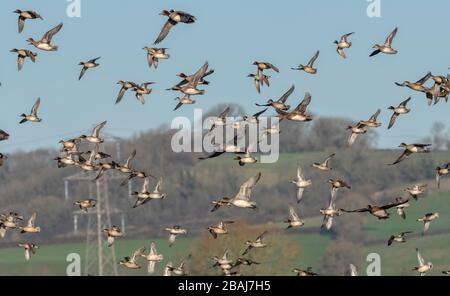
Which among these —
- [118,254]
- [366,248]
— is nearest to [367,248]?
[366,248]

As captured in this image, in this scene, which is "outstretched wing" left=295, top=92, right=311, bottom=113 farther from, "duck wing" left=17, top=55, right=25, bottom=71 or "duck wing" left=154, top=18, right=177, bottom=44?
"duck wing" left=17, top=55, right=25, bottom=71

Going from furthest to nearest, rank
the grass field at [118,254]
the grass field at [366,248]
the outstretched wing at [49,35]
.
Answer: the grass field at [118,254]
the grass field at [366,248]
the outstretched wing at [49,35]

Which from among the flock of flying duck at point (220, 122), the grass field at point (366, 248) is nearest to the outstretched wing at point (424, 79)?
the flock of flying duck at point (220, 122)

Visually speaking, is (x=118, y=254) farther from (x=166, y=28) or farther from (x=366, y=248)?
(x=166, y=28)

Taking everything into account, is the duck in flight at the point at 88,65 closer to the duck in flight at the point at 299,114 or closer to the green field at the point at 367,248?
the duck in flight at the point at 299,114

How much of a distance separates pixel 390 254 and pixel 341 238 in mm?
19441

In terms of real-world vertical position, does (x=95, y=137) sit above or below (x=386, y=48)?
below

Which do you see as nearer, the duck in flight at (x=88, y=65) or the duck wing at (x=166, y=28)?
the duck wing at (x=166, y=28)

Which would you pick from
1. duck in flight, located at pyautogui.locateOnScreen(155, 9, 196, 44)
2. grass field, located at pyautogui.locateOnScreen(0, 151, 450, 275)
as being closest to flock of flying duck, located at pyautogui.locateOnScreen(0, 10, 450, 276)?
duck in flight, located at pyautogui.locateOnScreen(155, 9, 196, 44)

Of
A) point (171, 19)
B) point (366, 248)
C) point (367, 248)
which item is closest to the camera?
point (171, 19)
